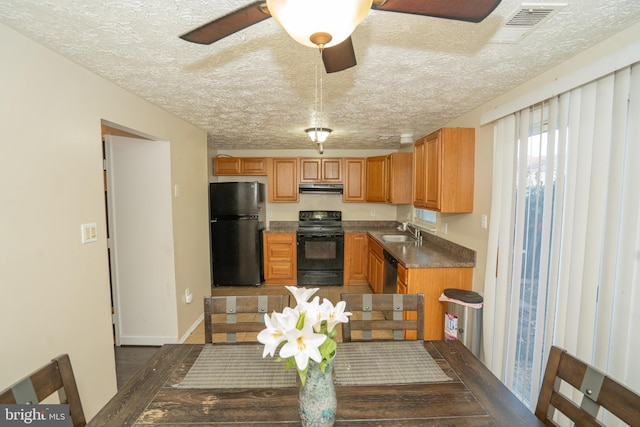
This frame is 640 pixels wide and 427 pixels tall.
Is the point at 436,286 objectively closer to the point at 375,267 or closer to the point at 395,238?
the point at 375,267

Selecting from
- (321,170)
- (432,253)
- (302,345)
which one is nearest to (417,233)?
(432,253)

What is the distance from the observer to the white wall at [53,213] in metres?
1.29

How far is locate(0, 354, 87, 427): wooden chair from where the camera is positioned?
2.60 feet

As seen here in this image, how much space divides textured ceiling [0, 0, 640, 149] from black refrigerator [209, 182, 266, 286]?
1.64 m

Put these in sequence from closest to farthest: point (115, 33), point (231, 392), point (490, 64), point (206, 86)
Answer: point (231, 392)
point (115, 33)
point (490, 64)
point (206, 86)

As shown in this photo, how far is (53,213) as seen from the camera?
59.3 inches

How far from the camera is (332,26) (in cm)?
73

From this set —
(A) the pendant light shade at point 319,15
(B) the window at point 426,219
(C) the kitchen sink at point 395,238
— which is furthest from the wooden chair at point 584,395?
(C) the kitchen sink at point 395,238

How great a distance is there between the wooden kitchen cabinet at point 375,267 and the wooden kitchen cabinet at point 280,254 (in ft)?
3.93

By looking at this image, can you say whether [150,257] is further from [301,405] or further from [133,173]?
[301,405]

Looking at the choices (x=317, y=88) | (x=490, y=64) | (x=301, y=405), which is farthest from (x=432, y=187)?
(x=301, y=405)

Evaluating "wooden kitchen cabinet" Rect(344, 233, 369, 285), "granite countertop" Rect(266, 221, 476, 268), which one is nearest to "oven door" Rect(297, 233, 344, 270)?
"wooden kitchen cabinet" Rect(344, 233, 369, 285)

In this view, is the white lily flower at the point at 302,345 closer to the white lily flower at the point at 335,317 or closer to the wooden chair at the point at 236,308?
the white lily flower at the point at 335,317

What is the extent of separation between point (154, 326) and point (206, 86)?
2.38 meters
